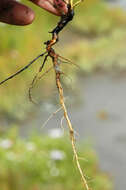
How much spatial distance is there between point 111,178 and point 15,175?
2.86ft

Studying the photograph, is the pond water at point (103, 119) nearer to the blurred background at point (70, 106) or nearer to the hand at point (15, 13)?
the blurred background at point (70, 106)

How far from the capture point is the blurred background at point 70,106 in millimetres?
3001

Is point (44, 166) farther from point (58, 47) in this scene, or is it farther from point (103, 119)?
point (58, 47)

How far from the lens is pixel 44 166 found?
301cm

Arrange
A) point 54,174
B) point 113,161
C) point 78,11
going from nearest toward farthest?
point 54,174
point 113,161
point 78,11

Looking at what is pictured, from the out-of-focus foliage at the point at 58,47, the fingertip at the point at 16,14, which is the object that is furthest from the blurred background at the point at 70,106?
the fingertip at the point at 16,14

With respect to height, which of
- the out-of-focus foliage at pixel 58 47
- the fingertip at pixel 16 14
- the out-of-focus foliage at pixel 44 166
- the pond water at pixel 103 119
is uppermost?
the out-of-focus foliage at pixel 58 47

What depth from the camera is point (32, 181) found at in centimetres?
288

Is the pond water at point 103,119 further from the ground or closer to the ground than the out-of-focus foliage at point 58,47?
closer to the ground

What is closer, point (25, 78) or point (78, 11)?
point (25, 78)

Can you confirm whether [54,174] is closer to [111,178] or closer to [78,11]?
[111,178]

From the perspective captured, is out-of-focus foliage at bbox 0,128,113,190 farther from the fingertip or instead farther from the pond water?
the fingertip

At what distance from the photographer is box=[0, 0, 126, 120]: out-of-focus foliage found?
4.49 meters

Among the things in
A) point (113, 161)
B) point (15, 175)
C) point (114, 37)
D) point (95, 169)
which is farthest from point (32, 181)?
point (114, 37)
